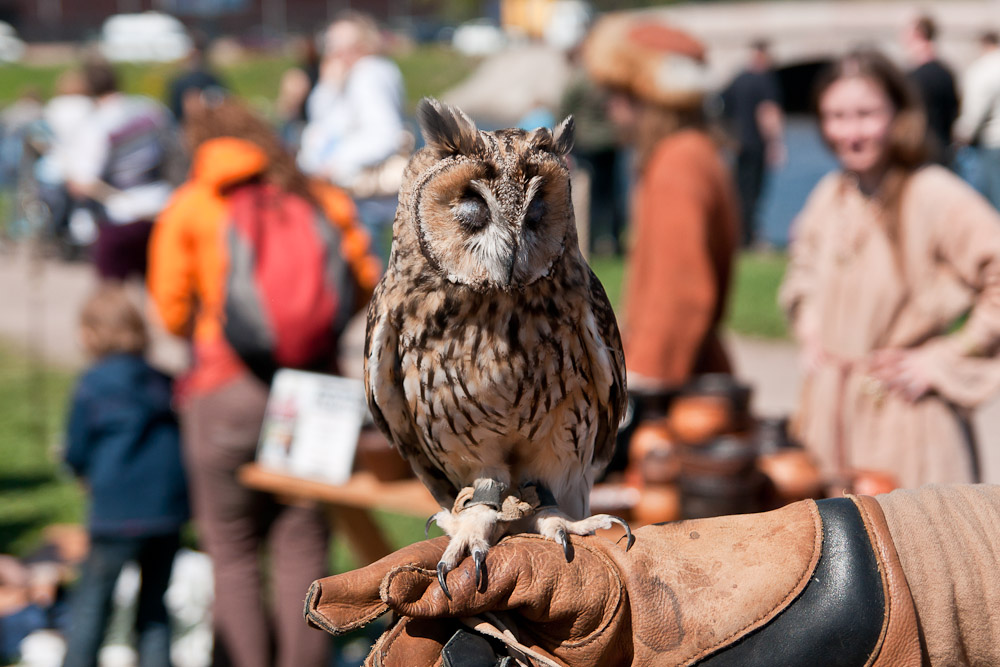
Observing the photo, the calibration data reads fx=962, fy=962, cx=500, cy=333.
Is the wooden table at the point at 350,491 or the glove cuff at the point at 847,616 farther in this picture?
the wooden table at the point at 350,491

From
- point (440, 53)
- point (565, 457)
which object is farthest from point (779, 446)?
point (440, 53)

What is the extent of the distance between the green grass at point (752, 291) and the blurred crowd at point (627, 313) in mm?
4632

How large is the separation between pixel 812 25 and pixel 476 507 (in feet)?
76.8

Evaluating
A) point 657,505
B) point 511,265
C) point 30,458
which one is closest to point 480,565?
point 511,265

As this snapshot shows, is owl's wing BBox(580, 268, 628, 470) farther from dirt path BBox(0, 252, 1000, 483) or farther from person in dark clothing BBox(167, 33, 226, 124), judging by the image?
person in dark clothing BBox(167, 33, 226, 124)

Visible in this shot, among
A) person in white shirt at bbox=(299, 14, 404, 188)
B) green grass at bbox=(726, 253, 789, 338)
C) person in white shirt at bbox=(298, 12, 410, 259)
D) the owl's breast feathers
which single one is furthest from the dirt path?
the owl's breast feathers

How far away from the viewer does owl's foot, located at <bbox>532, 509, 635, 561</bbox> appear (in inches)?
86.1

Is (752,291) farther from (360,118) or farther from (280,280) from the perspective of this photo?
(280,280)

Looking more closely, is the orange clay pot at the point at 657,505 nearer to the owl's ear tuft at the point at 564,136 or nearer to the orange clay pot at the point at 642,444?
the orange clay pot at the point at 642,444

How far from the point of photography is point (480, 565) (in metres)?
1.98

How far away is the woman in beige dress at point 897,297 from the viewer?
341 centimetres

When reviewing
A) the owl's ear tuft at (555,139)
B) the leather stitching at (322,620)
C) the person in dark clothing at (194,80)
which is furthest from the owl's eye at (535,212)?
the person in dark clothing at (194,80)

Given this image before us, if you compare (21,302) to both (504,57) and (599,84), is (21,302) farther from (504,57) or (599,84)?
(504,57)

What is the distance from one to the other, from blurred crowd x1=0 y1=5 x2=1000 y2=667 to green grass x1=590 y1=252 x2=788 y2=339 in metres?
4.63
